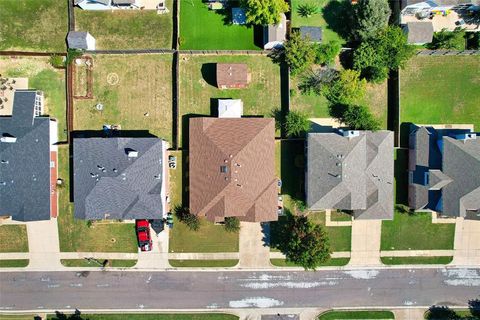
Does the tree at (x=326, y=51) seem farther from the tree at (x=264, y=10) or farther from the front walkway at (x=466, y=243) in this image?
the front walkway at (x=466, y=243)

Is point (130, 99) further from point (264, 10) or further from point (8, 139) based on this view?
point (264, 10)

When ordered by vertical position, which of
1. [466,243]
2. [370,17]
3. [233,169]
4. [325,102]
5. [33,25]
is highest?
[33,25]

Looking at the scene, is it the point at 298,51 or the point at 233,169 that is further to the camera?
the point at 298,51

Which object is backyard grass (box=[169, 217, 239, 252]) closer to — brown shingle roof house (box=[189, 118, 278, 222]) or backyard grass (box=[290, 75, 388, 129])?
brown shingle roof house (box=[189, 118, 278, 222])

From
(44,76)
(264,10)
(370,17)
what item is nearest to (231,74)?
(264,10)

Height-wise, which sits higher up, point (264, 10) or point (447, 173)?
point (264, 10)

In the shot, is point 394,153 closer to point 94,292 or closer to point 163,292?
point 163,292
